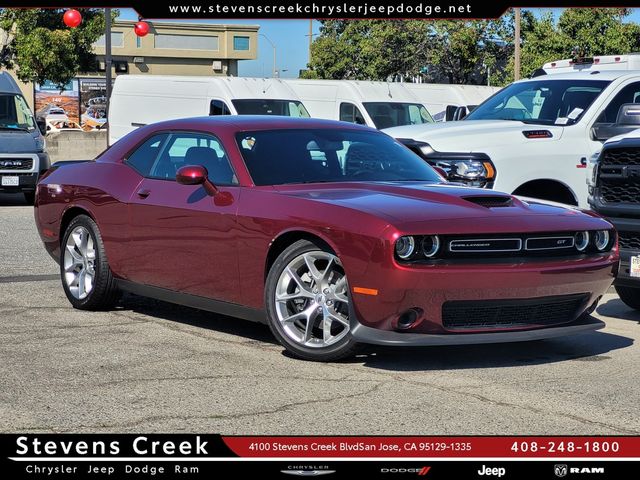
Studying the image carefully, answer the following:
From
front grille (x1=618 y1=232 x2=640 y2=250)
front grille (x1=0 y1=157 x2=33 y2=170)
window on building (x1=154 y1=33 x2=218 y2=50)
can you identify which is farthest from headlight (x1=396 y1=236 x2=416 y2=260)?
window on building (x1=154 y1=33 x2=218 y2=50)

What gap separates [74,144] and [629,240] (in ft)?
84.1

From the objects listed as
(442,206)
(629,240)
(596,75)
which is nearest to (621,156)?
(629,240)

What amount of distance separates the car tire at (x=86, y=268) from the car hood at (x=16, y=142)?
11688mm

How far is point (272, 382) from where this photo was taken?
644 centimetres

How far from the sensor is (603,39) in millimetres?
44344

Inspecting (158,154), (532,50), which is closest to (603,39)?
(532,50)

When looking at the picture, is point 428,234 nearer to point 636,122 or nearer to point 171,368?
point 171,368

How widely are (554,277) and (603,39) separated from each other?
129 feet

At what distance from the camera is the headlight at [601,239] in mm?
7324

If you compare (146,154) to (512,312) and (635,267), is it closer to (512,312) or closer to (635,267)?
(512,312)

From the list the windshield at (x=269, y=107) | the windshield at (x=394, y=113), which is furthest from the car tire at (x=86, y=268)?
the windshield at (x=394, y=113)

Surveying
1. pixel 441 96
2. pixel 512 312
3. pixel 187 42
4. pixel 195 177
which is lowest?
pixel 512 312
